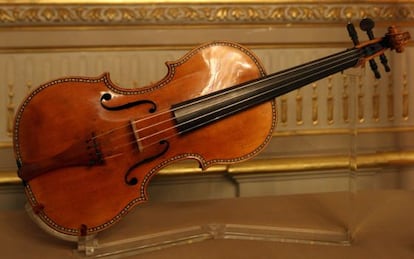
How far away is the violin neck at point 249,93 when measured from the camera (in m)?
0.79

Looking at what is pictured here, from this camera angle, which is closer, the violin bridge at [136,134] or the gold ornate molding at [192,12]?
the violin bridge at [136,134]

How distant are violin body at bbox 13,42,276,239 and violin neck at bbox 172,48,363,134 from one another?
0.01 metres

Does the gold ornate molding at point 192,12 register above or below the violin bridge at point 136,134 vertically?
above

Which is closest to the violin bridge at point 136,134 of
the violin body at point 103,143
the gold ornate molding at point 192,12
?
the violin body at point 103,143

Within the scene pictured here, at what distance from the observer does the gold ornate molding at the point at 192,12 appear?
3.62 ft

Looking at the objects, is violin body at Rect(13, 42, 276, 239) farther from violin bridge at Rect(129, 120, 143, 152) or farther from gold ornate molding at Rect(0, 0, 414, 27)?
gold ornate molding at Rect(0, 0, 414, 27)

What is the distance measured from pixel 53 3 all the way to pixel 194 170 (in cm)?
50

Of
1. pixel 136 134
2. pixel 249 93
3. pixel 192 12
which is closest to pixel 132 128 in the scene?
pixel 136 134

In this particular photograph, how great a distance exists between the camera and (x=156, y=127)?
783 millimetres

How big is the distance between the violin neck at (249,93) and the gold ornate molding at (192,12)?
0.41 m

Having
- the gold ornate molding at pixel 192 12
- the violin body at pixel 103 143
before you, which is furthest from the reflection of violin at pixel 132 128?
the gold ornate molding at pixel 192 12

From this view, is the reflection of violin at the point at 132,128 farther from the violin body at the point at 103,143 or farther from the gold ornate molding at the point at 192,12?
the gold ornate molding at the point at 192,12

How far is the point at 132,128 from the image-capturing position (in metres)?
0.77

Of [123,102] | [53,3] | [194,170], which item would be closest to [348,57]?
[123,102]
